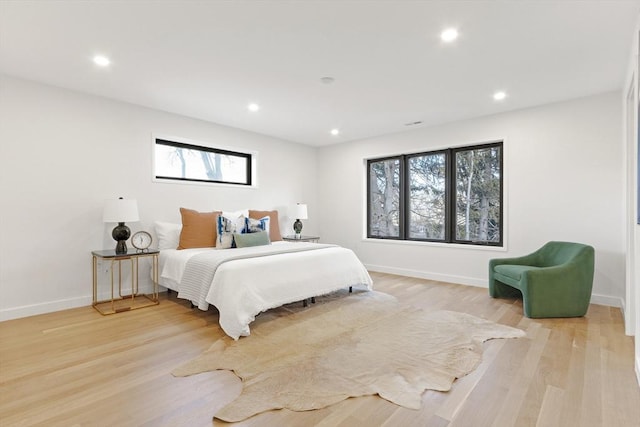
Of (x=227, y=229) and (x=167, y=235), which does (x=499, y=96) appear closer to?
(x=227, y=229)

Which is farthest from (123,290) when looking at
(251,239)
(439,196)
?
(439,196)

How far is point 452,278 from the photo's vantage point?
4812 millimetres

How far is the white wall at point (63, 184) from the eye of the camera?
128 inches

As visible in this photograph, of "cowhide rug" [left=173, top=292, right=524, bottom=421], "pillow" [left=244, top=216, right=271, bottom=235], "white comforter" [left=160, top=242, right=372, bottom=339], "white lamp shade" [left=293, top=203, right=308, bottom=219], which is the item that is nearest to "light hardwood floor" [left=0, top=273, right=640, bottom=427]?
"cowhide rug" [left=173, top=292, right=524, bottom=421]

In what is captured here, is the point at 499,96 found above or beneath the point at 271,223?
above

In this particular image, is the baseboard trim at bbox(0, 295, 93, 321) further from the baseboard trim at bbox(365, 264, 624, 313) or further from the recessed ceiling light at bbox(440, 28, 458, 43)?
the recessed ceiling light at bbox(440, 28, 458, 43)

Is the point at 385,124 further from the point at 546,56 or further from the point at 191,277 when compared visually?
the point at 191,277

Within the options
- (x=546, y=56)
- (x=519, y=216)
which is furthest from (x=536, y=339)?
(x=546, y=56)

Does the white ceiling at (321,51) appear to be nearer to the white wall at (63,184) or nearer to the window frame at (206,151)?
the white wall at (63,184)

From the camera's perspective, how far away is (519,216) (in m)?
4.25

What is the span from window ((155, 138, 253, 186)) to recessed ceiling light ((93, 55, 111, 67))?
147 centimetres

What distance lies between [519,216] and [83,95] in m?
5.39

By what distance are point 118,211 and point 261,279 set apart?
70.8 inches

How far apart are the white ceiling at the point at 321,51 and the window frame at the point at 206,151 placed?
0.50 meters
